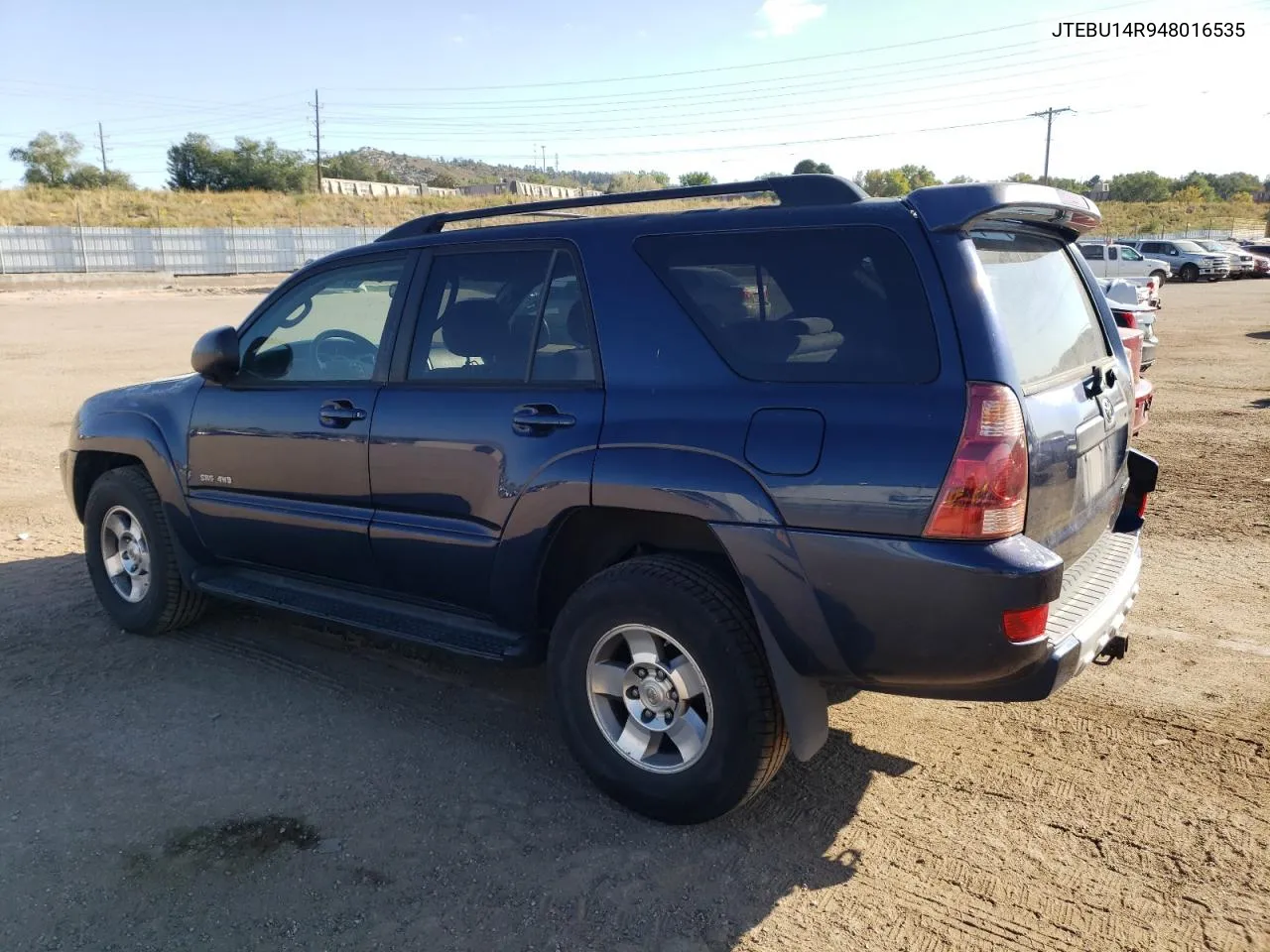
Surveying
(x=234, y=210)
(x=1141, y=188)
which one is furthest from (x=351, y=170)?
(x=1141, y=188)

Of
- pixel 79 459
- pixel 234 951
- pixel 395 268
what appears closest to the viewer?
pixel 234 951

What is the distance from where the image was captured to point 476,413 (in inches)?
146

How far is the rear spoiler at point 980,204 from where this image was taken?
297 centimetres

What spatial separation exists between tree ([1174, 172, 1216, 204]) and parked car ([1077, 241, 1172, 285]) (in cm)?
5721

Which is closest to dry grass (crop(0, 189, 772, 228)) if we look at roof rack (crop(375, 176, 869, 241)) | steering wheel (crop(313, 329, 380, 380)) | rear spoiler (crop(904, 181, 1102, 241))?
steering wheel (crop(313, 329, 380, 380))

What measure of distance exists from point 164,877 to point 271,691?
139 cm

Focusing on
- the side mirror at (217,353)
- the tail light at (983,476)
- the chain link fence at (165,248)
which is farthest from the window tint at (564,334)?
the chain link fence at (165,248)

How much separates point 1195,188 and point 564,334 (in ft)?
324

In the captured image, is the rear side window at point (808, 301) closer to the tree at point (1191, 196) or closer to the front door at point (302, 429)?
the front door at point (302, 429)

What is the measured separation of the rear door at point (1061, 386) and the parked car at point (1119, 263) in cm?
3369

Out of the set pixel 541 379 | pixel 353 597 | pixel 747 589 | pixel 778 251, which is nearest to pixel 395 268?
pixel 541 379

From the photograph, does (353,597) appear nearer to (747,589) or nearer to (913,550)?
(747,589)

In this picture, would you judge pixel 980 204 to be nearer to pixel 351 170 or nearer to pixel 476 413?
pixel 476 413

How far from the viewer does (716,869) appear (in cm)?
312
